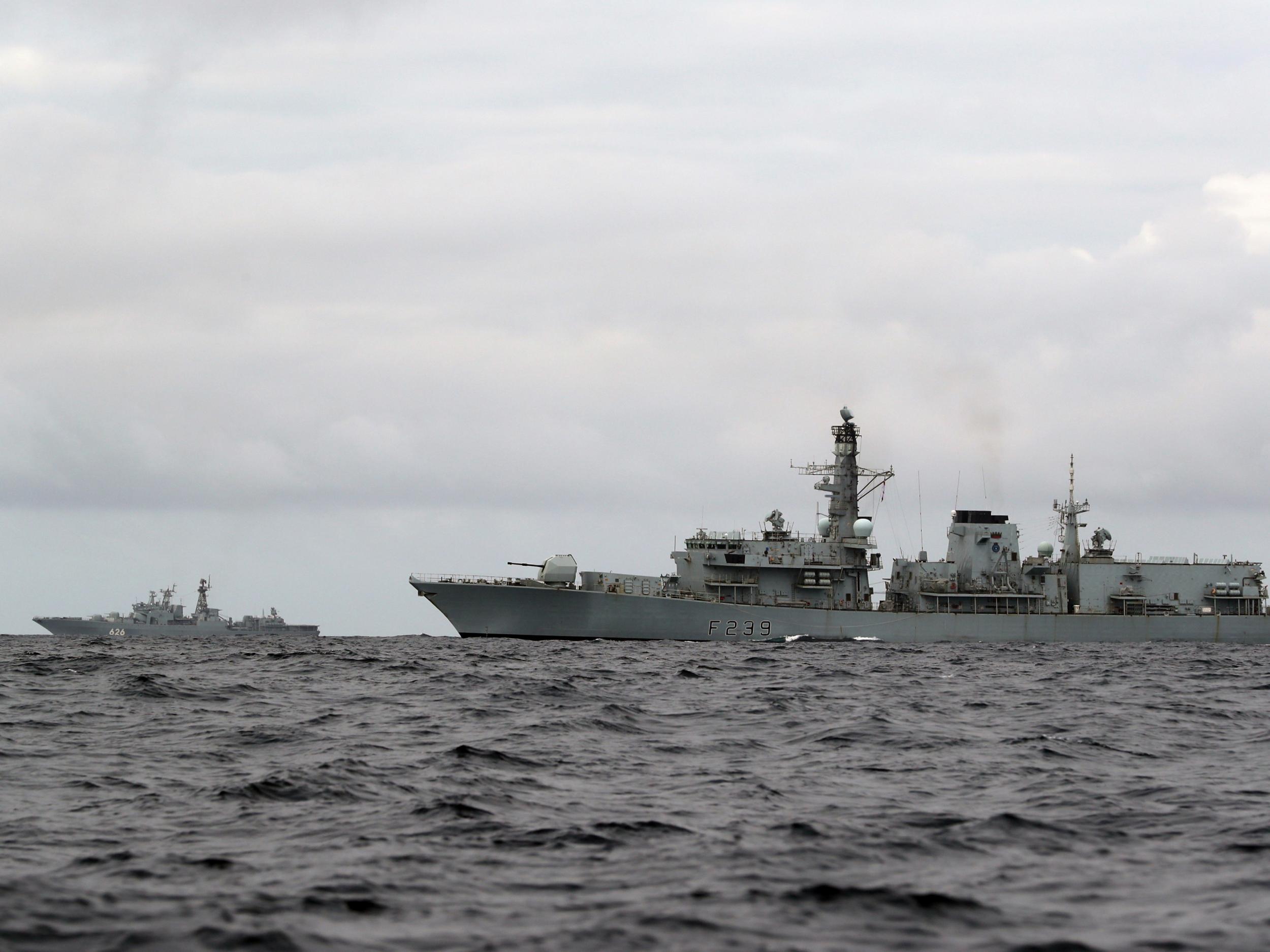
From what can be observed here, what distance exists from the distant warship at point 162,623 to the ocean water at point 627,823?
308 feet

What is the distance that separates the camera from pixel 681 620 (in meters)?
63.2

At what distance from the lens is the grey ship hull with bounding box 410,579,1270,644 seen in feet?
207

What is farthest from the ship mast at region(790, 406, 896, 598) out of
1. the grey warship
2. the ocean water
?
the ocean water

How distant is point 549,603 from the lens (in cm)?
6291

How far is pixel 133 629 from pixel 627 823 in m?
111

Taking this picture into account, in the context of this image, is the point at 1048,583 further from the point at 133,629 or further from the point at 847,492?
the point at 133,629

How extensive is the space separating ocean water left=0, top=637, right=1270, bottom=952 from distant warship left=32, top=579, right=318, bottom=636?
308ft

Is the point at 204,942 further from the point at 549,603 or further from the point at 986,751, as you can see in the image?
the point at 549,603

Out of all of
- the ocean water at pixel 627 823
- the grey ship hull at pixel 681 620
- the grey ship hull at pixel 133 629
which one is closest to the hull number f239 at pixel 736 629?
the grey ship hull at pixel 681 620

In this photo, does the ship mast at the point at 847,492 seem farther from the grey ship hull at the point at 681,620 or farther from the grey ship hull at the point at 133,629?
the grey ship hull at the point at 133,629

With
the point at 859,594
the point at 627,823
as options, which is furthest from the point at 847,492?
the point at 627,823

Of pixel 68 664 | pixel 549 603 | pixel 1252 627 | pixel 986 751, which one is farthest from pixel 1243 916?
pixel 1252 627

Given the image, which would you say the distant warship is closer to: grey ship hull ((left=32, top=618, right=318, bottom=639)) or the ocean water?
grey ship hull ((left=32, top=618, right=318, bottom=639))

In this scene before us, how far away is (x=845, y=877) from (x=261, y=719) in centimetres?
1334
